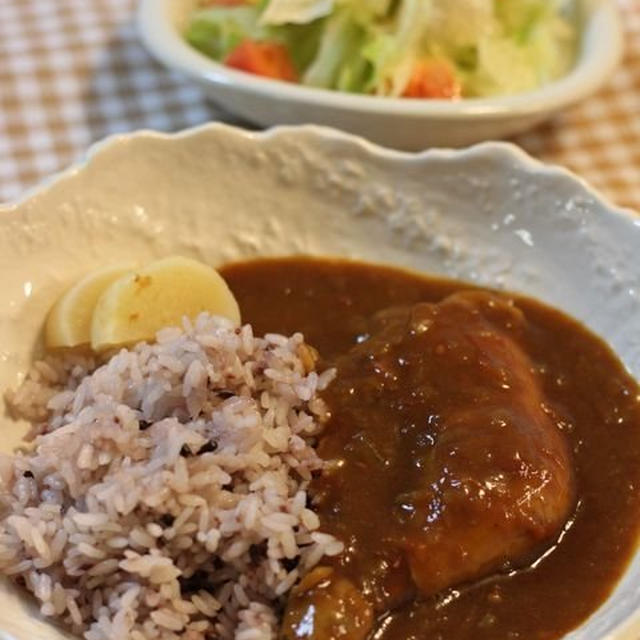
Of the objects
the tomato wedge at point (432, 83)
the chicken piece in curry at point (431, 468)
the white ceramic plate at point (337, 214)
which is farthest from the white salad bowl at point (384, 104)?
the chicken piece in curry at point (431, 468)

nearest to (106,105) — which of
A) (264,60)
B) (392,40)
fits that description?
(264,60)

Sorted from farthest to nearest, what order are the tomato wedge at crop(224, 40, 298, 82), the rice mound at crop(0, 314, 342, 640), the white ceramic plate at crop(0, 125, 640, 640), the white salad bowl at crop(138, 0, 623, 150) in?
the tomato wedge at crop(224, 40, 298, 82) < the white salad bowl at crop(138, 0, 623, 150) < the white ceramic plate at crop(0, 125, 640, 640) < the rice mound at crop(0, 314, 342, 640)

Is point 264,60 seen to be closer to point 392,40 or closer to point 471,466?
point 392,40

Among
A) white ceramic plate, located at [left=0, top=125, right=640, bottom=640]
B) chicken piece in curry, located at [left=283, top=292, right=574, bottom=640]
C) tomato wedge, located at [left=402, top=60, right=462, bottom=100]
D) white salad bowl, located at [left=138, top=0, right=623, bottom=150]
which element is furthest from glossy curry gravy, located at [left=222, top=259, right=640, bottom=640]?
tomato wedge, located at [left=402, top=60, right=462, bottom=100]

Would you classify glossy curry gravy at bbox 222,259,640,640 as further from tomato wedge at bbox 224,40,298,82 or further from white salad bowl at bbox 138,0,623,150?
tomato wedge at bbox 224,40,298,82

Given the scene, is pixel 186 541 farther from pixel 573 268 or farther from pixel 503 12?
pixel 503 12

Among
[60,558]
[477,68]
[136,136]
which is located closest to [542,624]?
[60,558]

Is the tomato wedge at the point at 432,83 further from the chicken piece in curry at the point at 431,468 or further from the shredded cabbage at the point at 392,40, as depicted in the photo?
the chicken piece in curry at the point at 431,468
